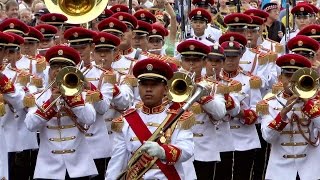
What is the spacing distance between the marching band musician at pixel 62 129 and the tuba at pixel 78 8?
4.67m

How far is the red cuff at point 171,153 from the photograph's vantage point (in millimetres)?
11977

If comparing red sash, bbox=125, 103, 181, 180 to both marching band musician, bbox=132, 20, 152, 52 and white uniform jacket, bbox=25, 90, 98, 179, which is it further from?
marching band musician, bbox=132, 20, 152, 52

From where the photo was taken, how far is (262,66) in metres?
18.1

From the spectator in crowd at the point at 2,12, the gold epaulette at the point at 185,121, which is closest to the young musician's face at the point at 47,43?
the spectator in crowd at the point at 2,12

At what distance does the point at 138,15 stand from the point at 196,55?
447 cm

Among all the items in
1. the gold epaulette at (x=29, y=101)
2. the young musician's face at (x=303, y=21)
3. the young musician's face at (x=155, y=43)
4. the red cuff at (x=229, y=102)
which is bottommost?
the young musician's face at (x=303, y=21)

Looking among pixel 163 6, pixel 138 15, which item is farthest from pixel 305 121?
pixel 163 6

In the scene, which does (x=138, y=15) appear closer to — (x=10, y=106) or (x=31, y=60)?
(x=31, y=60)

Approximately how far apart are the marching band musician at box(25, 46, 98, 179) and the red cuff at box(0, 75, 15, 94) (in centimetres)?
43

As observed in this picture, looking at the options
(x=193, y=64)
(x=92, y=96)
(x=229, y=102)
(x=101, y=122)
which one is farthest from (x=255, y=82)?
(x=92, y=96)

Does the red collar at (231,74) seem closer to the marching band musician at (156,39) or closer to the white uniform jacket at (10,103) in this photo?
the marching band musician at (156,39)

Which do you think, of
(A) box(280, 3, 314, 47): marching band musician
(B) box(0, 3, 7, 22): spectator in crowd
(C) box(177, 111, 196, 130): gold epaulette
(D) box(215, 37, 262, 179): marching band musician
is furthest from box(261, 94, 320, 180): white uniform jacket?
(B) box(0, 3, 7, 22): spectator in crowd

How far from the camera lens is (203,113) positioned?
15.4m

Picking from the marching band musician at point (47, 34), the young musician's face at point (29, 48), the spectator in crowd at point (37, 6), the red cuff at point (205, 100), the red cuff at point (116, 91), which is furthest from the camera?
the spectator in crowd at point (37, 6)
